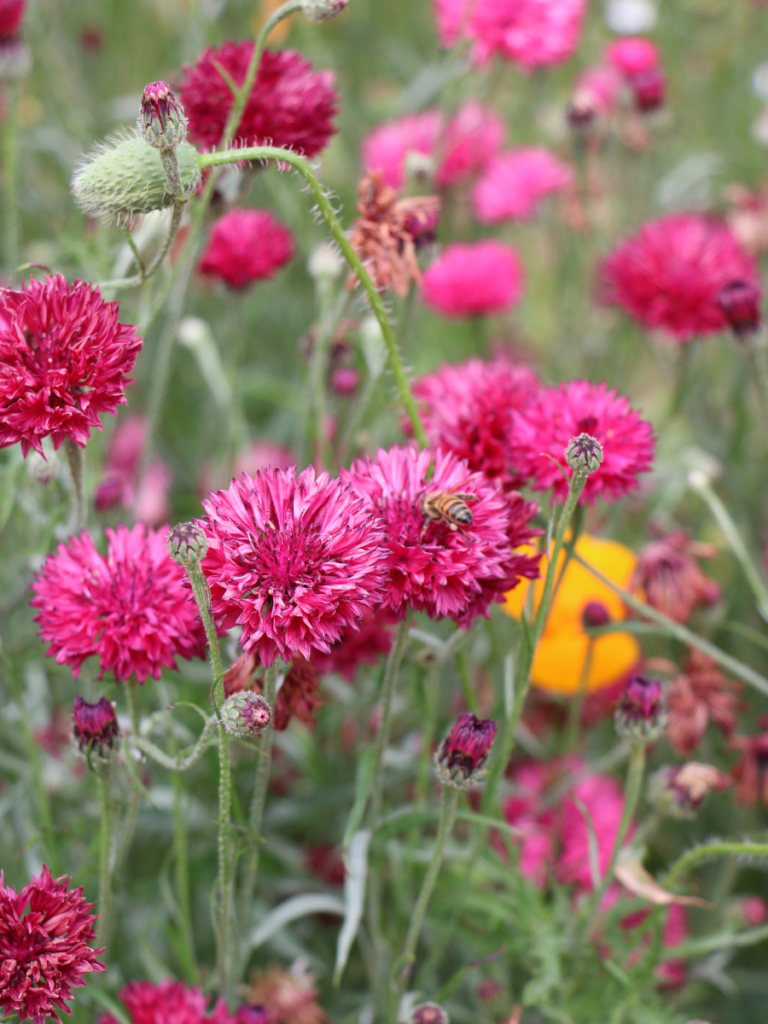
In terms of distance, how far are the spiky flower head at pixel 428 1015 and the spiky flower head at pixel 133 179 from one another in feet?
1.88

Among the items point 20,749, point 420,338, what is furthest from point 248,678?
point 420,338

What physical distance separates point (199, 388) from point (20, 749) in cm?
76

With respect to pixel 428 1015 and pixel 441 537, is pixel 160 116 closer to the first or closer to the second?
pixel 441 537

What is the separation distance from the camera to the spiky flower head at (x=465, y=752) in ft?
2.07

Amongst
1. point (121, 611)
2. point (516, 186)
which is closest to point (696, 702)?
point (121, 611)

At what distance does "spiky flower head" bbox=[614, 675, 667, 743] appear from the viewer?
740 mm

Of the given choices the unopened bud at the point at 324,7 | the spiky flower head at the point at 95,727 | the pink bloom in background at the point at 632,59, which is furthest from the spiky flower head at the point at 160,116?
the pink bloom in background at the point at 632,59

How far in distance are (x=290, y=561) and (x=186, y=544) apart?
67 mm

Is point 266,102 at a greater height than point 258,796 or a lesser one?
greater

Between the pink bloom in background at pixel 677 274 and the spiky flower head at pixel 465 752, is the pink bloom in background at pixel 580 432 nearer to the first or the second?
the spiky flower head at pixel 465 752

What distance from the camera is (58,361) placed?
1.95ft

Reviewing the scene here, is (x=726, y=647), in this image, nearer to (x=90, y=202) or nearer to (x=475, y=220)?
(x=475, y=220)

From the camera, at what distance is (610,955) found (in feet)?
2.75

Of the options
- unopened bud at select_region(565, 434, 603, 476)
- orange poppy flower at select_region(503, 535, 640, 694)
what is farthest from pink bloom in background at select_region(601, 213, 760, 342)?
unopened bud at select_region(565, 434, 603, 476)
